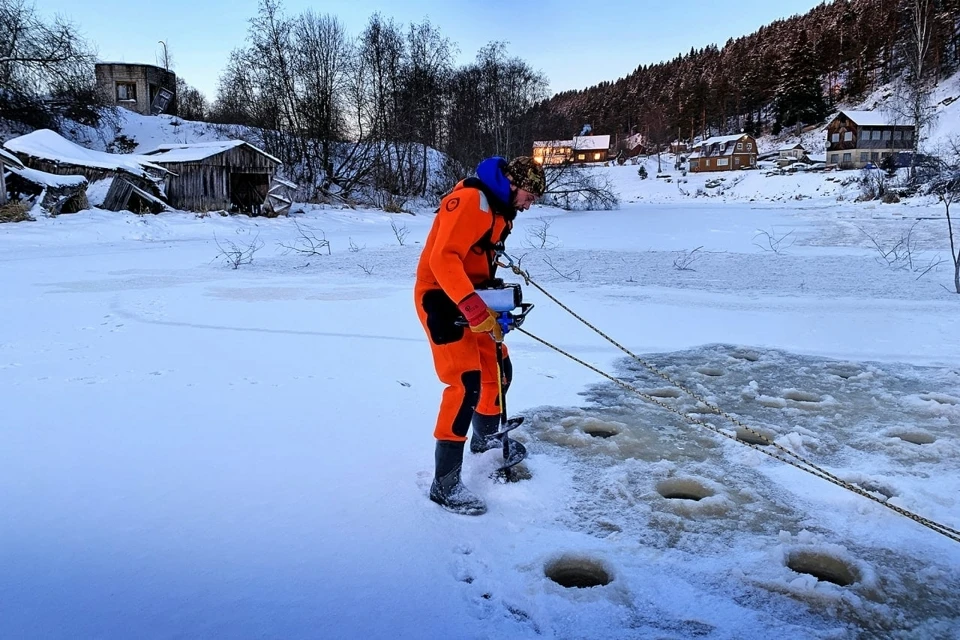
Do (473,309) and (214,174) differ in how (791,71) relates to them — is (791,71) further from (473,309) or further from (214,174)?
(473,309)

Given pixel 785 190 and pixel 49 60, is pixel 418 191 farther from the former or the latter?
pixel 785 190

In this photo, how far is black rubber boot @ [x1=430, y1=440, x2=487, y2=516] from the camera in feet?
9.28

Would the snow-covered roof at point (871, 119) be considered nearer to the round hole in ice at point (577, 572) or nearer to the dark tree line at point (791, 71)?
the dark tree line at point (791, 71)

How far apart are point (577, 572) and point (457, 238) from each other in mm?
1435

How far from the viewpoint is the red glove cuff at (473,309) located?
2664 millimetres

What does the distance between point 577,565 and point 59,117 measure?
103ft

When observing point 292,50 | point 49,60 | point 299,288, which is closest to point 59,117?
point 49,60

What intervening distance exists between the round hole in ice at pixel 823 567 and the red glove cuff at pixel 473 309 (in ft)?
5.06

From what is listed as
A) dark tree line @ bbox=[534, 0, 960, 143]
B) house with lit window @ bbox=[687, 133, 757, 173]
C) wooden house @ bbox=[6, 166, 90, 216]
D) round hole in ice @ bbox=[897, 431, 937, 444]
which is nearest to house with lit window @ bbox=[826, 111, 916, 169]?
dark tree line @ bbox=[534, 0, 960, 143]

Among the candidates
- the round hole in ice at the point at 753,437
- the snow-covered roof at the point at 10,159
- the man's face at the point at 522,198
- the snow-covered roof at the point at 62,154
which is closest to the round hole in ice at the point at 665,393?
the round hole in ice at the point at 753,437

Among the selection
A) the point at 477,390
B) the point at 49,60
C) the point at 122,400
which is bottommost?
the point at 122,400

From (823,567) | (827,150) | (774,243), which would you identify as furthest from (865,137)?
(823,567)

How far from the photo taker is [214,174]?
23.0 meters

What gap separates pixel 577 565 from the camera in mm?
2439
